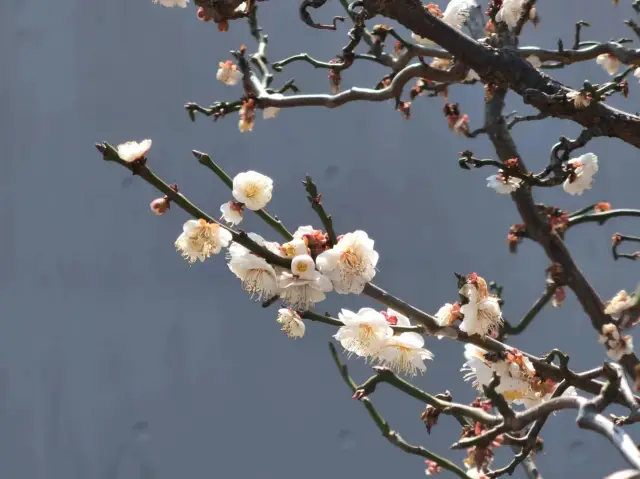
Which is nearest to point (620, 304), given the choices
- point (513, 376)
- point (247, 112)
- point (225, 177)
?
point (513, 376)

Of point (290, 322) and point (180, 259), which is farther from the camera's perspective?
point (180, 259)

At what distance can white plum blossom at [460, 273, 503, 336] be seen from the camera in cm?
87

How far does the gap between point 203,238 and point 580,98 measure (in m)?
0.49

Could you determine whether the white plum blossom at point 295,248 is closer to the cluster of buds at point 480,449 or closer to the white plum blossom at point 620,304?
the cluster of buds at point 480,449

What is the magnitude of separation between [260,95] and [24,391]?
155 cm

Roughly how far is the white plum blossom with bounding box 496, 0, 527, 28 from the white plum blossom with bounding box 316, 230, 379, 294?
2.00 feet

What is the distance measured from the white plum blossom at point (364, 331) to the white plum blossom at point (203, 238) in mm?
178

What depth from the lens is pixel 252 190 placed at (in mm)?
878

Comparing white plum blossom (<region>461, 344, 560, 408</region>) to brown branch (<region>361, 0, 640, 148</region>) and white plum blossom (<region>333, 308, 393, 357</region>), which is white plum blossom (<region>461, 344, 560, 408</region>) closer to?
white plum blossom (<region>333, 308, 393, 357</region>)

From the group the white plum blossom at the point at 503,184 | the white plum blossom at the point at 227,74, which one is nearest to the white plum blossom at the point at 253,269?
the white plum blossom at the point at 503,184

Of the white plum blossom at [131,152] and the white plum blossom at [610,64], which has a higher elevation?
the white plum blossom at [610,64]

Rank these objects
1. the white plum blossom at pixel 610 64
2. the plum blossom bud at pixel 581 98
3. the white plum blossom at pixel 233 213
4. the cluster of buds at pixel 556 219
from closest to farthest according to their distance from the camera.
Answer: the white plum blossom at pixel 233 213
the plum blossom bud at pixel 581 98
the cluster of buds at pixel 556 219
the white plum blossom at pixel 610 64

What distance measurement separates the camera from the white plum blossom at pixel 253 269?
820mm

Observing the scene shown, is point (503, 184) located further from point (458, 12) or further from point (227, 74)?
point (227, 74)
